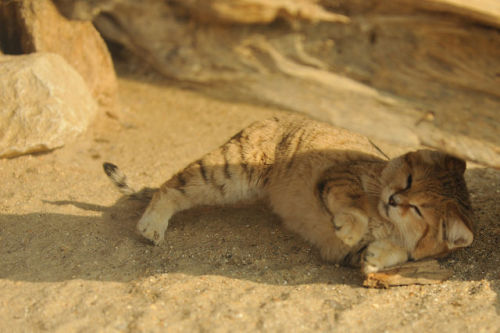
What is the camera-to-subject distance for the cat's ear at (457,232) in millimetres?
3283

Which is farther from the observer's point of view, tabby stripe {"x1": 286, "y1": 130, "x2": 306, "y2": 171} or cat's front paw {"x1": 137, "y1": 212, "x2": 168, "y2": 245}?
tabby stripe {"x1": 286, "y1": 130, "x2": 306, "y2": 171}

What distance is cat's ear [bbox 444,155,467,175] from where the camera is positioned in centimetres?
362

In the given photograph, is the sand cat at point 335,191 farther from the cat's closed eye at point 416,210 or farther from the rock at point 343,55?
the rock at point 343,55

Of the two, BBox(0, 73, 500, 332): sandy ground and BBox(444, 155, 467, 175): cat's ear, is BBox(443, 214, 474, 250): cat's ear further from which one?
BBox(444, 155, 467, 175): cat's ear

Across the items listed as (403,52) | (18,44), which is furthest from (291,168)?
(18,44)

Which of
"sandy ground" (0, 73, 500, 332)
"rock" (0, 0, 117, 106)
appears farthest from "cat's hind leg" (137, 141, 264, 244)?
"rock" (0, 0, 117, 106)

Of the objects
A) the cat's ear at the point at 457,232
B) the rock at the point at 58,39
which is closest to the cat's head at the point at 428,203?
the cat's ear at the point at 457,232

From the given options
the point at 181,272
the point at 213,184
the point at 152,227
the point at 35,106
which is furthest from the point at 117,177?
the point at 35,106

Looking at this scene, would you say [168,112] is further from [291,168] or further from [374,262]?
[374,262]

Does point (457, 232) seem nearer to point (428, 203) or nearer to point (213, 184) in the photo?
point (428, 203)

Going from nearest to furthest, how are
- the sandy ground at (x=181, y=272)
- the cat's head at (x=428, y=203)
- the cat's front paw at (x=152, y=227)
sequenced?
the sandy ground at (x=181, y=272)
the cat's head at (x=428, y=203)
the cat's front paw at (x=152, y=227)

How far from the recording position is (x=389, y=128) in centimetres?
571

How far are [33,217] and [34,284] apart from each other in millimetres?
968

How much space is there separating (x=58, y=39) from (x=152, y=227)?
3.26m
